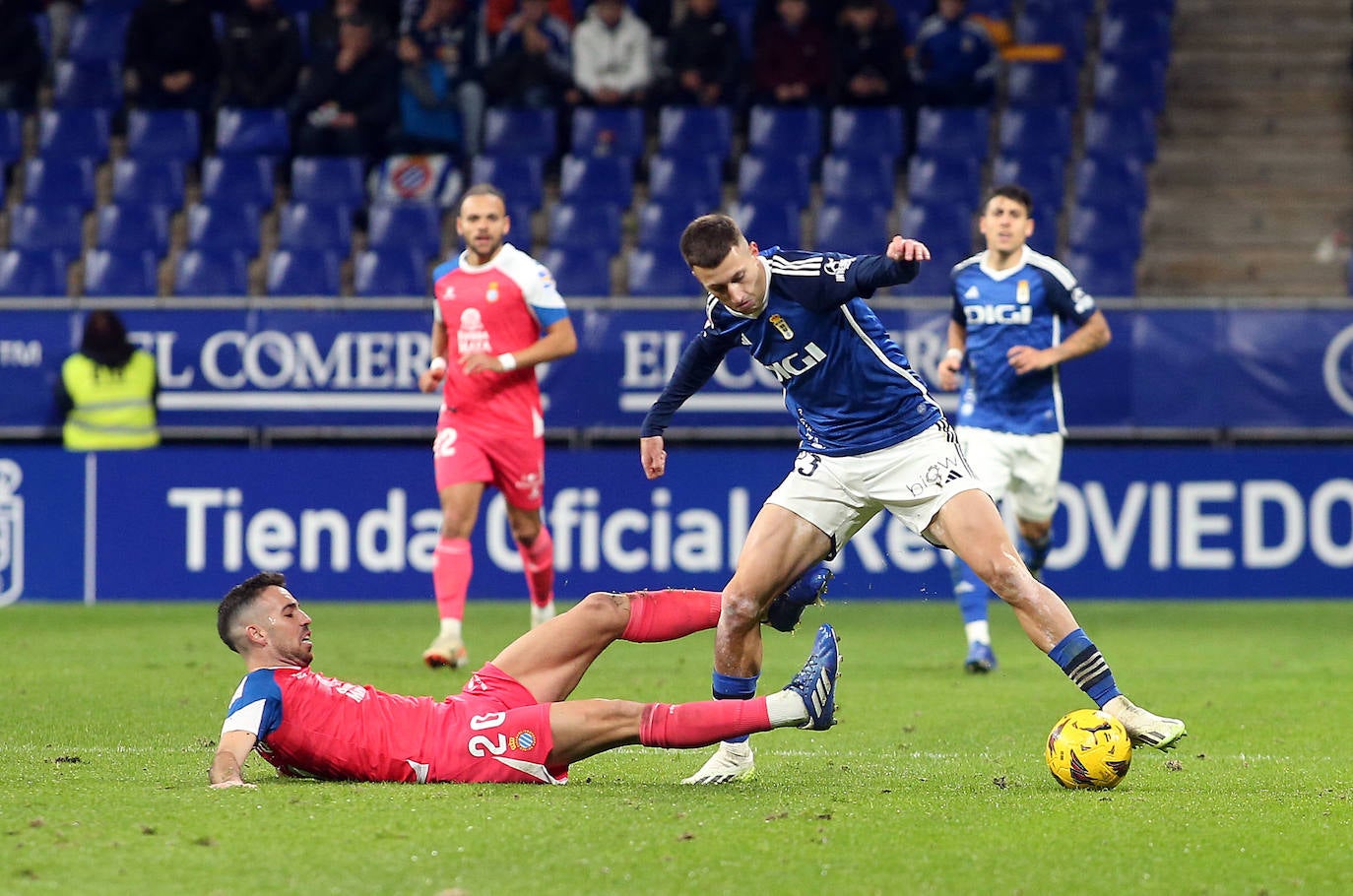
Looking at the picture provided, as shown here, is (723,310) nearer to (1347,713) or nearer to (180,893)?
(180,893)

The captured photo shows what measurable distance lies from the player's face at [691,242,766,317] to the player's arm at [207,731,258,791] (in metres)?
→ 2.07

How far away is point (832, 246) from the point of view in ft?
52.2

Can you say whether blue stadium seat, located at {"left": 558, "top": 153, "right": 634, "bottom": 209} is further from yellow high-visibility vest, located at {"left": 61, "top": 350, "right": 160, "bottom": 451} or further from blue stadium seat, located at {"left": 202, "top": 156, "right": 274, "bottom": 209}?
yellow high-visibility vest, located at {"left": 61, "top": 350, "right": 160, "bottom": 451}

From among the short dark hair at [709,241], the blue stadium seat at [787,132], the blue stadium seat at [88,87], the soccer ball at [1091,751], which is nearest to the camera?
the soccer ball at [1091,751]

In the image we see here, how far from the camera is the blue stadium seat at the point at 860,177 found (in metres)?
17.0

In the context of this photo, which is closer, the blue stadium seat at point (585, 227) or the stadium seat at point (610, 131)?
the blue stadium seat at point (585, 227)

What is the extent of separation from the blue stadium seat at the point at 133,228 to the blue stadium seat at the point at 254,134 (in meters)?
1.00

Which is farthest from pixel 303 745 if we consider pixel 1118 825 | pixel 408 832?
pixel 1118 825

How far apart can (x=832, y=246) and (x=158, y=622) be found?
646 centimetres

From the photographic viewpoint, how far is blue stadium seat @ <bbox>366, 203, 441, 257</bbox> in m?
16.6

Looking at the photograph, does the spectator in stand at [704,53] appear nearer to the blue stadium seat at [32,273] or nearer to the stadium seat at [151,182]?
the stadium seat at [151,182]

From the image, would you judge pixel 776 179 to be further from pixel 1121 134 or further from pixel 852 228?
pixel 1121 134

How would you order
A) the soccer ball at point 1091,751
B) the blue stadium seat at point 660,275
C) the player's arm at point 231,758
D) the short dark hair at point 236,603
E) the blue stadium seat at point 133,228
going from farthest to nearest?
1. the blue stadium seat at point 133,228
2. the blue stadium seat at point 660,275
3. the soccer ball at point 1091,751
4. the short dark hair at point 236,603
5. the player's arm at point 231,758

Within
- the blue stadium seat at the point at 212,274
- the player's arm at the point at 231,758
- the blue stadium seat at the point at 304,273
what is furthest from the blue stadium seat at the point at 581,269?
the player's arm at the point at 231,758
